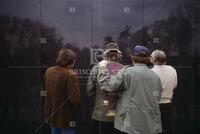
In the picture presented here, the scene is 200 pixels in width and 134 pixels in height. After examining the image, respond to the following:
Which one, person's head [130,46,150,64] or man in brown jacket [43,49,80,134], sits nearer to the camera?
person's head [130,46,150,64]

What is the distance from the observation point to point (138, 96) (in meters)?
3.81

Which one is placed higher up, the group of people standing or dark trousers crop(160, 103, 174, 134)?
the group of people standing

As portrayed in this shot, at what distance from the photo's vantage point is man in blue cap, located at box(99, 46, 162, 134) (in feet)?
12.5

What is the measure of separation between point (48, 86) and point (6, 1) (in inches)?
76.7

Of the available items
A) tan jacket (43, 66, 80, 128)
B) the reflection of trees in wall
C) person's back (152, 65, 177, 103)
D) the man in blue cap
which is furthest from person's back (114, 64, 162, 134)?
the reflection of trees in wall

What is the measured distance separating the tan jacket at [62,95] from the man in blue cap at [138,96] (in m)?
0.53

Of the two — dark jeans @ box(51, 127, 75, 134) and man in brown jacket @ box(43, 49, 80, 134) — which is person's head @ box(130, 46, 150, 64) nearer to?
man in brown jacket @ box(43, 49, 80, 134)

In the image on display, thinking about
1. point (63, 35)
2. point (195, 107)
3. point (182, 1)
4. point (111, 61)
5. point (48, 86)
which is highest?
point (182, 1)

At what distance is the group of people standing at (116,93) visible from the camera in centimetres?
382

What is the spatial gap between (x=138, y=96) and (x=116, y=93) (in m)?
0.32

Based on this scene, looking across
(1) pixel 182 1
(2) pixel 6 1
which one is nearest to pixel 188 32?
(1) pixel 182 1

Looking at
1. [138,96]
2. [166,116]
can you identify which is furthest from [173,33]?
[138,96]

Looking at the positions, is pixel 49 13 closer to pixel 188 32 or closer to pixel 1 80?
pixel 1 80

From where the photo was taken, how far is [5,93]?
5.70 metres
